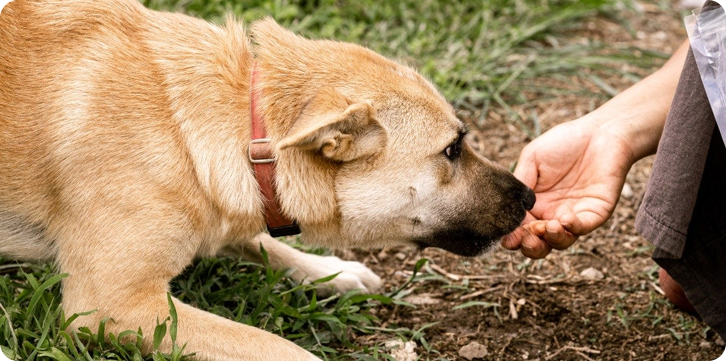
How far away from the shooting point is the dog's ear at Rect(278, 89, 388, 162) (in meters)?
2.89

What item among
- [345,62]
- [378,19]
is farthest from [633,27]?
[345,62]

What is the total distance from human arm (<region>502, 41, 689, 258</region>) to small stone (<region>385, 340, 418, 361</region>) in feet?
2.03

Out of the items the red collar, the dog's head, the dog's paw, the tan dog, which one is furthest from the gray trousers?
the red collar

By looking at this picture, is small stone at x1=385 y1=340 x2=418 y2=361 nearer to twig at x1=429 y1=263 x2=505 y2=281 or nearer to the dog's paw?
the dog's paw

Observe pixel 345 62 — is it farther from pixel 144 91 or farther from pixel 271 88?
pixel 144 91

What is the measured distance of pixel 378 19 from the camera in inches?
240

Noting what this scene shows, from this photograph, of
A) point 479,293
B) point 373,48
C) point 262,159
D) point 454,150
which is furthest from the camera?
point 373,48

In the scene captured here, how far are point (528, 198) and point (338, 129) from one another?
3.26ft

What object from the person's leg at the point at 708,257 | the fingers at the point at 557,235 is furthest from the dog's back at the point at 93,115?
the person's leg at the point at 708,257

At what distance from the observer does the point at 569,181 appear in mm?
3738

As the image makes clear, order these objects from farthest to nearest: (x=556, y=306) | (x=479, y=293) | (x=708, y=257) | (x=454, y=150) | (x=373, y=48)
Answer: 1. (x=373, y=48)
2. (x=479, y=293)
3. (x=556, y=306)
4. (x=708, y=257)
5. (x=454, y=150)

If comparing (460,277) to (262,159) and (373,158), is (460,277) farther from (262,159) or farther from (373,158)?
(262,159)

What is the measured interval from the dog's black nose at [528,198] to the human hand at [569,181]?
3.8 inches

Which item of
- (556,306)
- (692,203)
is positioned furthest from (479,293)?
(692,203)
